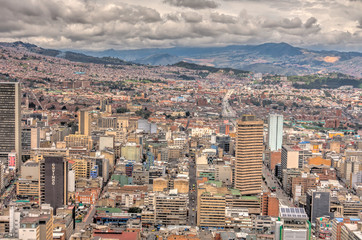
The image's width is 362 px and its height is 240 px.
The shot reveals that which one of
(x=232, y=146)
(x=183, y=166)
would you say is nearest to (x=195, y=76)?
(x=232, y=146)

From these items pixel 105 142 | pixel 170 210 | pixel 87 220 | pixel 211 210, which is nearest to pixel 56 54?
pixel 105 142

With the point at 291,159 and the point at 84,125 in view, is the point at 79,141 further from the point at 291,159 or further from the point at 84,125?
the point at 291,159

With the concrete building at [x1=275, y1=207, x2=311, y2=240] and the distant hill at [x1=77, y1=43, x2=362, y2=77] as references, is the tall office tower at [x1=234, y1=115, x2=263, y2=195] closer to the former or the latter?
the concrete building at [x1=275, y1=207, x2=311, y2=240]

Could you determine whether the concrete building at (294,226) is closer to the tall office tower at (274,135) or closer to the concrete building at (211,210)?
the concrete building at (211,210)

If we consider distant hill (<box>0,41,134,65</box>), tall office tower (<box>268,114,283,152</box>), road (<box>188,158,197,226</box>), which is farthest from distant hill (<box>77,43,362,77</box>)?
road (<box>188,158,197,226</box>)

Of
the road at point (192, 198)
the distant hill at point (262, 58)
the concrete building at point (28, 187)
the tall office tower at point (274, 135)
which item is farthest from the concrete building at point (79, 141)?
the distant hill at point (262, 58)

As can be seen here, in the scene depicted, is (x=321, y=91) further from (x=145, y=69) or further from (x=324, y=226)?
(x=324, y=226)
